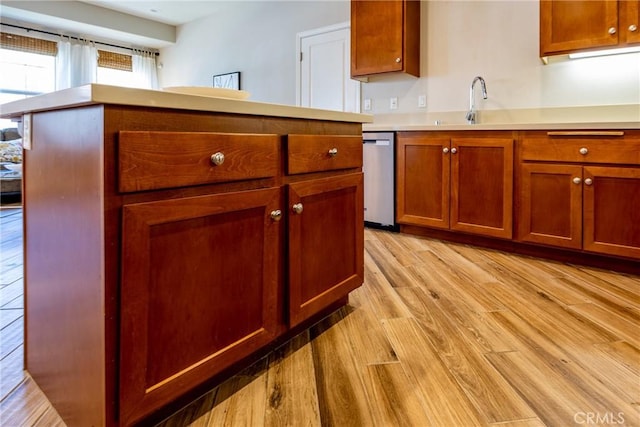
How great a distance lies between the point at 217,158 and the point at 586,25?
→ 262 cm

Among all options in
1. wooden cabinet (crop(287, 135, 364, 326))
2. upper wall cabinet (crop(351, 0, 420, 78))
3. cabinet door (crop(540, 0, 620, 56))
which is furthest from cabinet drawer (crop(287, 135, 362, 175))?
upper wall cabinet (crop(351, 0, 420, 78))

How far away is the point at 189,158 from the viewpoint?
96 centimetres

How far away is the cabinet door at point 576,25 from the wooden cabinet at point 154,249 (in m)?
2.17

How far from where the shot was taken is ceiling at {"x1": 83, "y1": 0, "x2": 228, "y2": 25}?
545 cm

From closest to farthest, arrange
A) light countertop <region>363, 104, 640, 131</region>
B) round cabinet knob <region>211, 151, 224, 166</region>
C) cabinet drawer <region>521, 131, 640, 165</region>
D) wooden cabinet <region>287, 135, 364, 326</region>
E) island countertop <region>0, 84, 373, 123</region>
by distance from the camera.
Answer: island countertop <region>0, 84, 373, 123</region>
round cabinet knob <region>211, 151, 224, 166</region>
wooden cabinet <region>287, 135, 364, 326</region>
cabinet drawer <region>521, 131, 640, 165</region>
light countertop <region>363, 104, 640, 131</region>

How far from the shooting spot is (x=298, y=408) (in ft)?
3.71

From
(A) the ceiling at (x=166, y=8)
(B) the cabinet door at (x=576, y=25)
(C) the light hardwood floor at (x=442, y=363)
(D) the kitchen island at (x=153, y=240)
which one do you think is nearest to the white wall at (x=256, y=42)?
(A) the ceiling at (x=166, y=8)

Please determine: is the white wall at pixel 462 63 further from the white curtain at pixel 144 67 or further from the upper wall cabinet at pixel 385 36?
the white curtain at pixel 144 67

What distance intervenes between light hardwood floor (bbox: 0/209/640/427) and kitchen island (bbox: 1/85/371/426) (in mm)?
131

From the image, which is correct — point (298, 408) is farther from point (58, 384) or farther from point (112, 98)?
point (112, 98)

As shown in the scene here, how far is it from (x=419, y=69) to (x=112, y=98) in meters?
3.33

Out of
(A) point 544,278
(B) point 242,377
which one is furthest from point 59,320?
(A) point 544,278

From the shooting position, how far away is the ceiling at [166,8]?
5445 millimetres

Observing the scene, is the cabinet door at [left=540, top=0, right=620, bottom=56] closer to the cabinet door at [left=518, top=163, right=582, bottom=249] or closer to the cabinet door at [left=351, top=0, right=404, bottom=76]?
the cabinet door at [left=518, top=163, right=582, bottom=249]
